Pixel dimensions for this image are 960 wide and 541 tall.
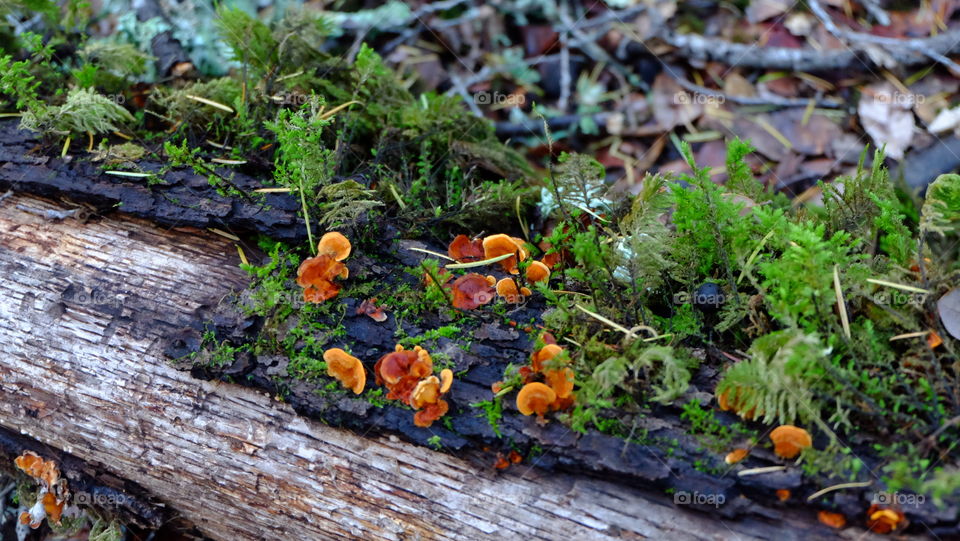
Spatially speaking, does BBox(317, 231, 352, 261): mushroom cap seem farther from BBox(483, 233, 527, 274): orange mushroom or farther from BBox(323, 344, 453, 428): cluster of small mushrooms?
BBox(483, 233, 527, 274): orange mushroom

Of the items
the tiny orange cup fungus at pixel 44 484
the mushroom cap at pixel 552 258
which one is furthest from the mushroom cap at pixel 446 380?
the tiny orange cup fungus at pixel 44 484

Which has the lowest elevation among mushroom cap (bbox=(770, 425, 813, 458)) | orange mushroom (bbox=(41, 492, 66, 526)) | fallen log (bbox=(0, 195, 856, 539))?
orange mushroom (bbox=(41, 492, 66, 526))

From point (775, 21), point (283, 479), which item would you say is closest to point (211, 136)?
point (283, 479)

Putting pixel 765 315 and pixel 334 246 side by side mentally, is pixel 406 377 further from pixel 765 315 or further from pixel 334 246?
pixel 765 315

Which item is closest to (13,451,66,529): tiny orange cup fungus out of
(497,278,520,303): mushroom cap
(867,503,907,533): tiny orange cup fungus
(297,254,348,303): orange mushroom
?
(297,254,348,303): orange mushroom

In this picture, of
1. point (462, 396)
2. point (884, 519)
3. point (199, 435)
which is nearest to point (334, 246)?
point (462, 396)

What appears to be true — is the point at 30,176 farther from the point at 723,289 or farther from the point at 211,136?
the point at 723,289
